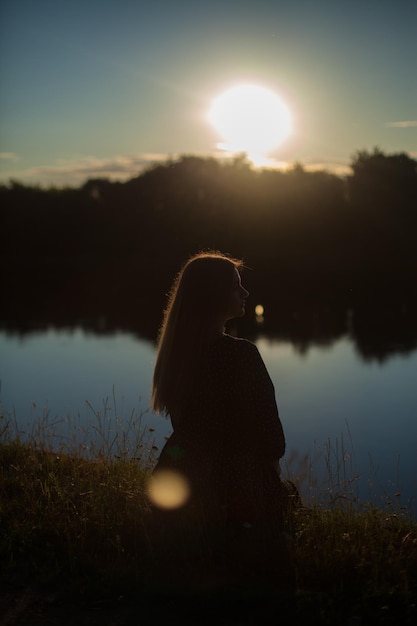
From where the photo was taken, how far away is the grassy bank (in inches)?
115

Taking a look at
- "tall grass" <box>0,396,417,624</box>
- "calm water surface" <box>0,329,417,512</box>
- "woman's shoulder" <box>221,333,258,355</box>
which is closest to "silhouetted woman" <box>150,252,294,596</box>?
"woman's shoulder" <box>221,333,258,355</box>

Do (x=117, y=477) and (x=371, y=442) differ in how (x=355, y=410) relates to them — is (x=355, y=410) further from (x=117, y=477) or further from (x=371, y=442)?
(x=117, y=477)

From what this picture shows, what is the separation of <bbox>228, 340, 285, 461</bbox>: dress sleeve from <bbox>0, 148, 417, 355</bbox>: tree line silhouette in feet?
82.9

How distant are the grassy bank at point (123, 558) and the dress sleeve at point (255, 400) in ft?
1.57

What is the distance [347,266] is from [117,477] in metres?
36.4

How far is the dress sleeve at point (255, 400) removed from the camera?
333 centimetres

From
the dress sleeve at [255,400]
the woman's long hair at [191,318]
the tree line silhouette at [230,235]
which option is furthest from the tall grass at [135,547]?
the tree line silhouette at [230,235]

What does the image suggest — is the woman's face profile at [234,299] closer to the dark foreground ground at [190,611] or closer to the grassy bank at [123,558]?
the grassy bank at [123,558]

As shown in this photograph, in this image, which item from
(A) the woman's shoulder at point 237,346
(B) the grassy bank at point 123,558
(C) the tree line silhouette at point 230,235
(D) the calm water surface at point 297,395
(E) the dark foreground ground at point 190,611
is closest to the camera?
(E) the dark foreground ground at point 190,611

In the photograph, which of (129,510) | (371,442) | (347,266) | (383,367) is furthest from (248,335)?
(129,510)

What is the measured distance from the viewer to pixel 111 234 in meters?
39.2

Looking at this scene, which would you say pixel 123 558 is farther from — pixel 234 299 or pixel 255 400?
pixel 234 299

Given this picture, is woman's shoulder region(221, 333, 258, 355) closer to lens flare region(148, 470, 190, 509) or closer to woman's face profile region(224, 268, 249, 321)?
woman's face profile region(224, 268, 249, 321)

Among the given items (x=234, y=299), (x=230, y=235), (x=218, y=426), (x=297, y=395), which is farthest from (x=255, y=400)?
(x=230, y=235)
